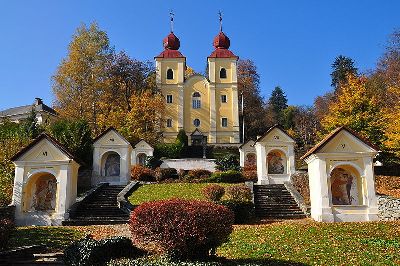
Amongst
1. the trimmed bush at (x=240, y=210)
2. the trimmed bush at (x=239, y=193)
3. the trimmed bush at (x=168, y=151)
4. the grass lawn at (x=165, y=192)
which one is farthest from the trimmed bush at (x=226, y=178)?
the trimmed bush at (x=168, y=151)

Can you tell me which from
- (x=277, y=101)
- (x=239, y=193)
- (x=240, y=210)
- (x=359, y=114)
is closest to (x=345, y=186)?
(x=240, y=210)

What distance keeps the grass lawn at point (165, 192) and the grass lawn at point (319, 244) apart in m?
8.22

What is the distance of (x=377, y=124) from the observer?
34.5 metres

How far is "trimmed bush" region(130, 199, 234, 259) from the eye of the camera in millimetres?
9695

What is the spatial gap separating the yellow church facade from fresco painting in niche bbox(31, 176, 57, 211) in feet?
138

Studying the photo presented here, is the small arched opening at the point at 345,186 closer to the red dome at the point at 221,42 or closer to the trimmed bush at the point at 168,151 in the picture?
the trimmed bush at the point at 168,151

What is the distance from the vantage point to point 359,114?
35875mm

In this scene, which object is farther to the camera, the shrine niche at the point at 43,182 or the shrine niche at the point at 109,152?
the shrine niche at the point at 109,152

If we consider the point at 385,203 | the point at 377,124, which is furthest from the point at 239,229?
the point at 377,124

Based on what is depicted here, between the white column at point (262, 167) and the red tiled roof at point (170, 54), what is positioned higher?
the red tiled roof at point (170, 54)

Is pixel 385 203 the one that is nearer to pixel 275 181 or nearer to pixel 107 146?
pixel 275 181

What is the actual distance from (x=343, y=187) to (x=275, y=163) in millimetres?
10455

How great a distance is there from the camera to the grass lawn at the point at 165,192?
23875 millimetres

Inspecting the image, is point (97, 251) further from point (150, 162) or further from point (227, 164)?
point (227, 164)
